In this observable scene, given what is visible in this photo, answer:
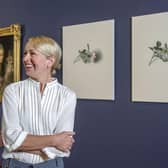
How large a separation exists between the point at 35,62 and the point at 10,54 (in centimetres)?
167

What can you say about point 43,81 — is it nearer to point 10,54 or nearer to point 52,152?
point 52,152

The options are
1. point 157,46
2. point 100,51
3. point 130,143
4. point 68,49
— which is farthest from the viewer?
point 68,49

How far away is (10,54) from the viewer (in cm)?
304

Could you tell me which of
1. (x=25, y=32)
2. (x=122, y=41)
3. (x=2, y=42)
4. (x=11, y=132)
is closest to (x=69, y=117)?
(x=11, y=132)

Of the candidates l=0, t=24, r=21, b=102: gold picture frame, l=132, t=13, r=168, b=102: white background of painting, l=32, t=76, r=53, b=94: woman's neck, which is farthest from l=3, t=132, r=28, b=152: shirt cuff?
l=0, t=24, r=21, b=102: gold picture frame

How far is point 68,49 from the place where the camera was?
259 cm

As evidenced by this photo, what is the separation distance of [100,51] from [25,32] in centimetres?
91

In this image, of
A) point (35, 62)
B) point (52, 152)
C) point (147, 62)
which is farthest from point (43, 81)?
point (147, 62)

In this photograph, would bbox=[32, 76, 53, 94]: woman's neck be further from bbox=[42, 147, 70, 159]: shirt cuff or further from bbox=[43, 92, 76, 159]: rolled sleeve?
bbox=[42, 147, 70, 159]: shirt cuff

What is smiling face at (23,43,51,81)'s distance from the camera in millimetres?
1449

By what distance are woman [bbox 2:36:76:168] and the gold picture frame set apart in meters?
1.55

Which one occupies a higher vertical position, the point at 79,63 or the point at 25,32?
the point at 25,32

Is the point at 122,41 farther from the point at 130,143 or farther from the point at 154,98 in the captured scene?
the point at 130,143

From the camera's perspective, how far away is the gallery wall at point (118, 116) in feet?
6.91
